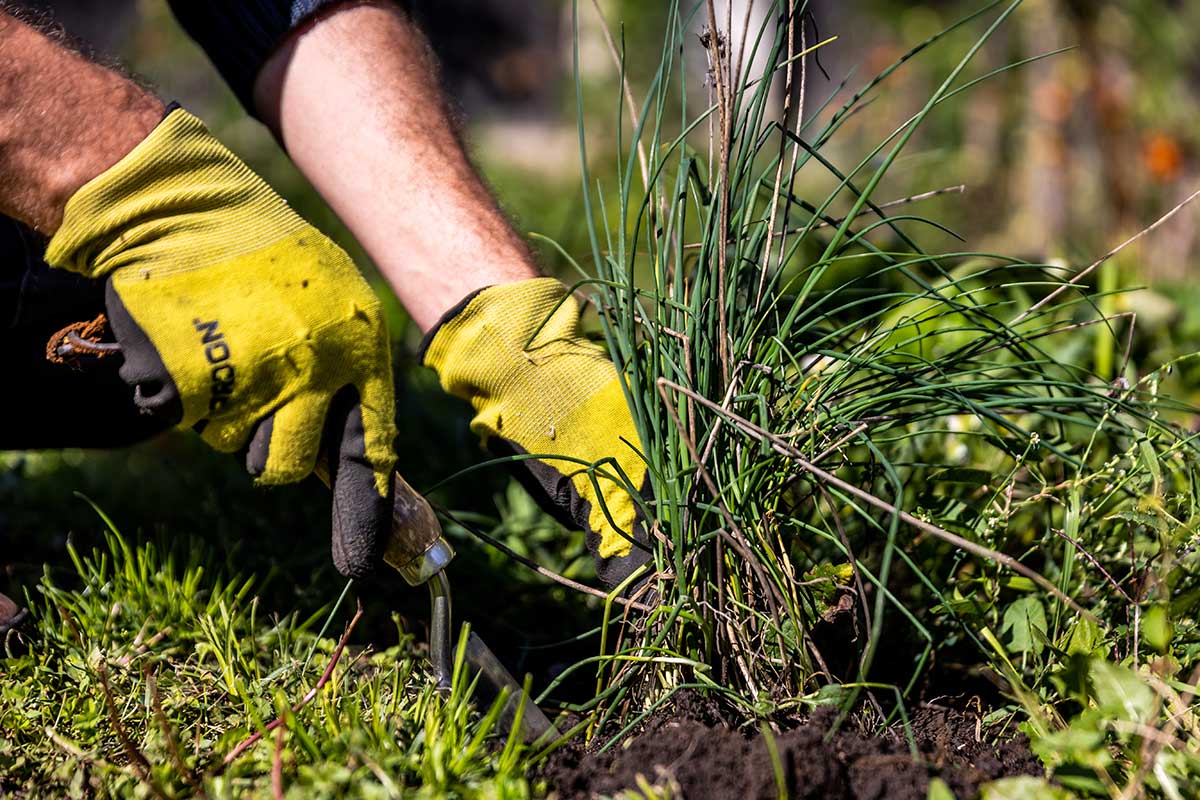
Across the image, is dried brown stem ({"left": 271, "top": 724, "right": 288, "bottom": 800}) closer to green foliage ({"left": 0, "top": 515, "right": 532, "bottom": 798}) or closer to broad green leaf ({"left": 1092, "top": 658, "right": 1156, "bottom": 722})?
green foliage ({"left": 0, "top": 515, "right": 532, "bottom": 798})

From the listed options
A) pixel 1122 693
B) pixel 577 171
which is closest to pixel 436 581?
pixel 1122 693

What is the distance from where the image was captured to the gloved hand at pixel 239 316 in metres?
1.25

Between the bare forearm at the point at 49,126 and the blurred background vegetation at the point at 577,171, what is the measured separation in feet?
0.88

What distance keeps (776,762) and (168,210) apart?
3.20 feet

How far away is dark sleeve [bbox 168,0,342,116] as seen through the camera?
1.68 meters

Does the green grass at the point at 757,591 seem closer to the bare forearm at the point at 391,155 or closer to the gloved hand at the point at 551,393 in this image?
the gloved hand at the point at 551,393

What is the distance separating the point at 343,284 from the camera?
1.35 meters

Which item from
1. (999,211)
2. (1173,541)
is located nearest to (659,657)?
(1173,541)

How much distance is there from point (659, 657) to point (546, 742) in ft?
0.61

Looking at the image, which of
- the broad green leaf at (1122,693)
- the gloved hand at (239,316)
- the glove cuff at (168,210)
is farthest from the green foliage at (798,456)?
the glove cuff at (168,210)

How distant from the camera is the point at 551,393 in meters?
1.45

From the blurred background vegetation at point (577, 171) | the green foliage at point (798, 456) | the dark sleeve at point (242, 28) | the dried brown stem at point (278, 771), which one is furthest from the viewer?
the blurred background vegetation at point (577, 171)

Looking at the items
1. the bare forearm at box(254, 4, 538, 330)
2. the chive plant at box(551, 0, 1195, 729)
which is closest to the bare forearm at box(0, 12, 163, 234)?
the bare forearm at box(254, 4, 538, 330)

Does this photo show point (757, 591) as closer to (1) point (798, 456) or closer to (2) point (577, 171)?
(1) point (798, 456)
